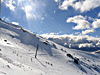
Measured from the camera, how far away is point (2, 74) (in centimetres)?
830

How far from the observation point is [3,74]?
8375 mm

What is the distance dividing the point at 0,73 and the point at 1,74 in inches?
9.2

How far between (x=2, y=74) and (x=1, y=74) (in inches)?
4.1

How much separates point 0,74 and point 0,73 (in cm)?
22

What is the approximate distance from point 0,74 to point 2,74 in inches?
8.0

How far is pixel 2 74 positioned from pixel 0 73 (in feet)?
0.92

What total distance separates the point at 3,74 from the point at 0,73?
35 centimetres

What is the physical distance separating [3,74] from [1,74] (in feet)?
0.70

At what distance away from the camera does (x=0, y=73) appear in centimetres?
834

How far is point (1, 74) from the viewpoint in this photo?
27.0ft

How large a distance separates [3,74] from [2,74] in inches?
4.3

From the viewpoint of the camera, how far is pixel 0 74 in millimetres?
8164

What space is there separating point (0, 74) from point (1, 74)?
0.10 metres
